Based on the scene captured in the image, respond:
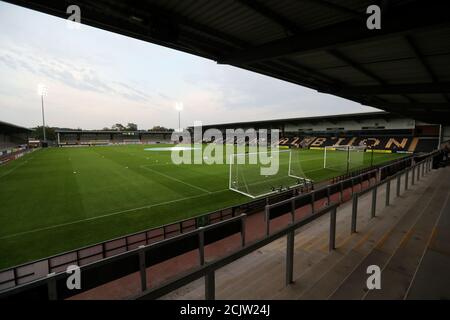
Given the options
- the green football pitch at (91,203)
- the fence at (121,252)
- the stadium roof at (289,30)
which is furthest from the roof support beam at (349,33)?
the green football pitch at (91,203)

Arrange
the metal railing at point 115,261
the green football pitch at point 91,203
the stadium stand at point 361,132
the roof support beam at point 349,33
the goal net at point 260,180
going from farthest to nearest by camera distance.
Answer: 1. the stadium stand at point 361,132
2. the goal net at point 260,180
3. the green football pitch at point 91,203
4. the roof support beam at point 349,33
5. the metal railing at point 115,261

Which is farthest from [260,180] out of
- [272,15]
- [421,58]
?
[272,15]

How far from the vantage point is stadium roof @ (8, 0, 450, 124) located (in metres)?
3.59

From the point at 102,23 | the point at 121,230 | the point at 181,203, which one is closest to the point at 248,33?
the point at 102,23

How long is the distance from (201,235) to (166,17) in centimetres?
367

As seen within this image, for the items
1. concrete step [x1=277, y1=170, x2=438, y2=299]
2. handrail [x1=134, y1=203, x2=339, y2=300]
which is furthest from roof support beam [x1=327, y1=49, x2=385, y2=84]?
handrail [x1=134, y1=203, x2=339, y2=300]

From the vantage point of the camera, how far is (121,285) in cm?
657

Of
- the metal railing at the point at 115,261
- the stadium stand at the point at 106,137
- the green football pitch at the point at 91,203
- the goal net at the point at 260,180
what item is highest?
the stadium stand at the point at 106,137

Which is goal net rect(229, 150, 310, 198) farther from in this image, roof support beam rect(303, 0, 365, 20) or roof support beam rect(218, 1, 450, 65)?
roof support beam rect(303, 0, 365, 20)

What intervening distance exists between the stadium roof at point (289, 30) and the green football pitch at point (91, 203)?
8.53m

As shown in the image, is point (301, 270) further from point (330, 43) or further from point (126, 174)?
point (126, 174)

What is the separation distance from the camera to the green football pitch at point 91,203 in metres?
9.83

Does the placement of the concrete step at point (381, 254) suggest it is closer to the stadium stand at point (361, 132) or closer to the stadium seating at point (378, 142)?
the stadium seating at point (378, 142)

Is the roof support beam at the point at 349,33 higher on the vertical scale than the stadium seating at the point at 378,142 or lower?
higher
